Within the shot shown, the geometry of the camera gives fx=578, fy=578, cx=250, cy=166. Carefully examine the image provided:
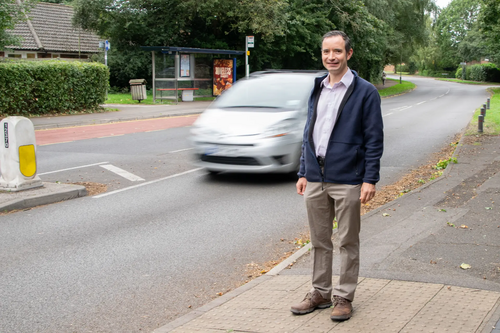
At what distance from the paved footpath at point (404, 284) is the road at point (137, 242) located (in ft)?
1.65

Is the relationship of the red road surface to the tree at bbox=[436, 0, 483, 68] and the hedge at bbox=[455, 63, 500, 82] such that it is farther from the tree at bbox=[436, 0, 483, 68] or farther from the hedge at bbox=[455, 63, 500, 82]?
the tree at bbox=[436, 0, 483, 68]

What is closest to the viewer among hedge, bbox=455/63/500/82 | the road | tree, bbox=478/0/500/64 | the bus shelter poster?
the road

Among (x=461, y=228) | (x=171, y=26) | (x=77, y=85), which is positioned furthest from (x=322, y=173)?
(x=171, y=26)

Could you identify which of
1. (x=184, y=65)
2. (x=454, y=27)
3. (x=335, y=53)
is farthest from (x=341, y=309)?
(x=454, y=27)

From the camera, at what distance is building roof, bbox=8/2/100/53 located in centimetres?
4312

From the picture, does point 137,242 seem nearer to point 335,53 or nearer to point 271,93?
point 335,53

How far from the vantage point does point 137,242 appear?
645 centimetres

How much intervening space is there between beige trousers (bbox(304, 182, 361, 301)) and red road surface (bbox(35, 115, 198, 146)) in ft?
39.2

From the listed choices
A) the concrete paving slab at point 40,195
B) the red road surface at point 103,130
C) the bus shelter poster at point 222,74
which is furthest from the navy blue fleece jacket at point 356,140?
the bus shelter poster at point 222,74

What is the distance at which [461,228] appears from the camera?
652 centimetres

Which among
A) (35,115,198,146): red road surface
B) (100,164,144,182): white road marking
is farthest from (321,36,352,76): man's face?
A: (35,115,198,146): red road surface

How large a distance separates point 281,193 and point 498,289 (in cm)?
485

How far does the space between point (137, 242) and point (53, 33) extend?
42.6 metres

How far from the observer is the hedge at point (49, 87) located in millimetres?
19719
